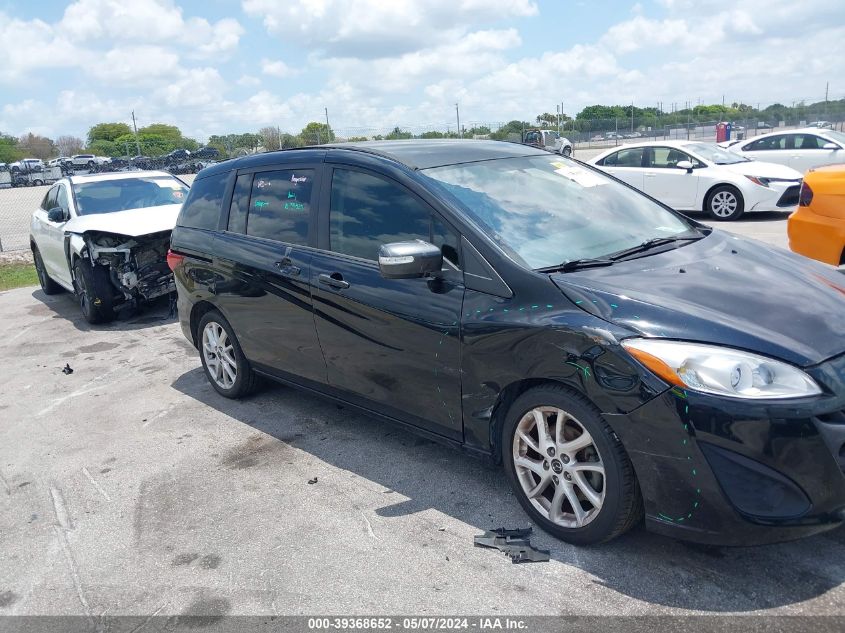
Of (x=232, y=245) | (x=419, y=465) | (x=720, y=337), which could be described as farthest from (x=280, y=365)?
(x=720, y=337)

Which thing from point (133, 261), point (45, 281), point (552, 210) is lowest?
point (45, 281)

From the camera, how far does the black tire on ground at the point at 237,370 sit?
5312mm

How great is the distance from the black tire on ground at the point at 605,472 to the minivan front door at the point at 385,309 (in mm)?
536

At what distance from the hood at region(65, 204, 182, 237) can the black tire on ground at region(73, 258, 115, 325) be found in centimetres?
44

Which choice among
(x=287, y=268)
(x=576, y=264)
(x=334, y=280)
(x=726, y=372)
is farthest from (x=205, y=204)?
(x=726, y=372)

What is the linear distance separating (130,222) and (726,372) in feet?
24.6

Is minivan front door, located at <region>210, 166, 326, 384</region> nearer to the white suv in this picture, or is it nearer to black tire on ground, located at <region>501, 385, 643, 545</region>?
black tire on ground, located at <region>501, 385, 643, 545</region>

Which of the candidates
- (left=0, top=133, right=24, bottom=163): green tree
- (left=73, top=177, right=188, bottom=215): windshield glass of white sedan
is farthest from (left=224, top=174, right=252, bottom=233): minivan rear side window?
(left=0, top=133, right=24, bottom=163): green tree

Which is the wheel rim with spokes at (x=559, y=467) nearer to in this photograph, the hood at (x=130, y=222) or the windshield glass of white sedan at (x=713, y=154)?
the hood at (x=130, y=222)

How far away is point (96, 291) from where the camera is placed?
834cm

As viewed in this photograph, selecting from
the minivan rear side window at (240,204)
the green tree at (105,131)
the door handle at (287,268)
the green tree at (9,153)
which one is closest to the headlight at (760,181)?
the minivan rear side window at (240,204)

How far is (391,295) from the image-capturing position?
3.83 meters

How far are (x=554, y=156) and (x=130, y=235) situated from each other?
5368 mm

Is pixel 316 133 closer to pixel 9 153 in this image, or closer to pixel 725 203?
pixel 725 203
